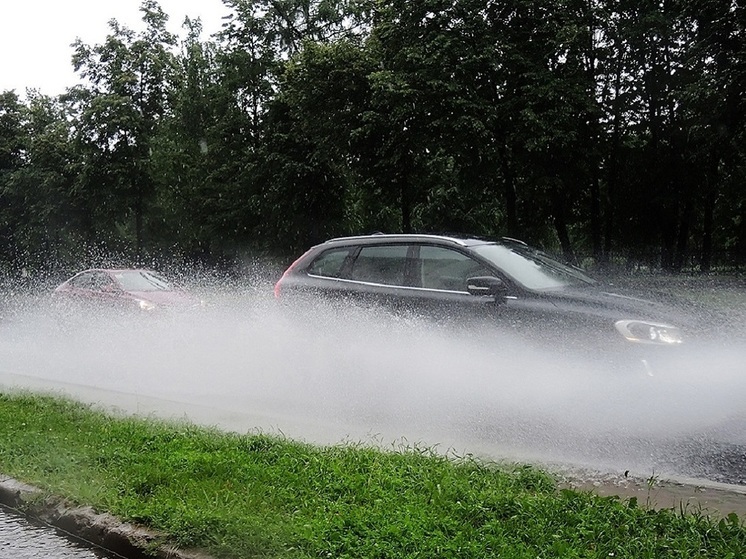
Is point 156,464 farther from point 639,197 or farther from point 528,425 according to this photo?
point 639,197

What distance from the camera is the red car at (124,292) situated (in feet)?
49.1

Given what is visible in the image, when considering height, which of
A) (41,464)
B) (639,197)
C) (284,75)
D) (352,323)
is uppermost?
(284,75)

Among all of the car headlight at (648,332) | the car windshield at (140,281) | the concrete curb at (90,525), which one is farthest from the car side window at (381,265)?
the car windshield at (140,281)

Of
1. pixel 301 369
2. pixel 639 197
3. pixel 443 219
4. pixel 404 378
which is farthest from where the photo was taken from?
pixel 443 219

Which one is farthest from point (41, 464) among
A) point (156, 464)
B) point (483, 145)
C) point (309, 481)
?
point (483, 145)

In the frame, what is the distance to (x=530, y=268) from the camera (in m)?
7.91

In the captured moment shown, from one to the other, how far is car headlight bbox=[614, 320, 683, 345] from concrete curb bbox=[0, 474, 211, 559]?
410 cm

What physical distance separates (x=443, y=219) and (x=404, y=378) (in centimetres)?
2755

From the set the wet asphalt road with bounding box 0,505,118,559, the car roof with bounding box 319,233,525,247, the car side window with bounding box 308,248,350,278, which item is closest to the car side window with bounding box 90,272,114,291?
the car side window with bounding box 308,248,350,278

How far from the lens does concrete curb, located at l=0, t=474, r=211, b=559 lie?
13.6ft

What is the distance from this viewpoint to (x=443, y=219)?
35.2 meters

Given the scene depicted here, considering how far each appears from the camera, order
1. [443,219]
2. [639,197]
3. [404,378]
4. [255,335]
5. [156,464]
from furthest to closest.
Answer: [443,219] < [639,197] < [255,335] < [404,378] < [156,464]

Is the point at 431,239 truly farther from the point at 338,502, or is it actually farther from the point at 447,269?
the point at 338,502

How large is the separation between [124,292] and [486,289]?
380 inches
